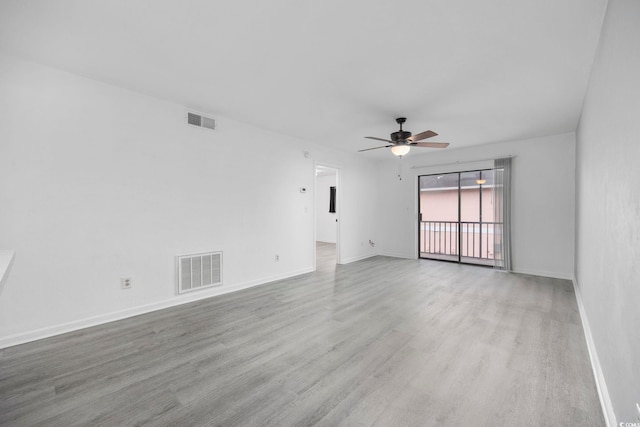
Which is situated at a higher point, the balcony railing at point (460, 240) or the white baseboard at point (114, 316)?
the balcony railing at point (460, 240)

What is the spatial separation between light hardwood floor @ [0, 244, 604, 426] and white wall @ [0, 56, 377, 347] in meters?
0.44

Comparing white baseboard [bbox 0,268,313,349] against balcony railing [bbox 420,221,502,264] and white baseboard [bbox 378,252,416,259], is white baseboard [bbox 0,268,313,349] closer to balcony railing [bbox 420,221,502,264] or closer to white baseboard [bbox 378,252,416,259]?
white baseboard [bbox 378,252,416,259]

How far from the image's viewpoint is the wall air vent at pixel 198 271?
143 inches

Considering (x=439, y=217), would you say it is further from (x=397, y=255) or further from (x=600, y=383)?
(x=600, y=383)

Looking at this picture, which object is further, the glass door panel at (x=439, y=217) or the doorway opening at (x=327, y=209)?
the doorway opening at (x=327, y=209)

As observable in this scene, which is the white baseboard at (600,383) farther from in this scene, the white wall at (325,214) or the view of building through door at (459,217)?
the white wall at (325,214)

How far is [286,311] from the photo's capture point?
3.38 m

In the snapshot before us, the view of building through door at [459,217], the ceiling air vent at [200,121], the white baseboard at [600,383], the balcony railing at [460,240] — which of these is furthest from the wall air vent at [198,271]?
the balcony railing at [460,240]

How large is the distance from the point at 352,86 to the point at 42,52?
117 inches

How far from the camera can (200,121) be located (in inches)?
150

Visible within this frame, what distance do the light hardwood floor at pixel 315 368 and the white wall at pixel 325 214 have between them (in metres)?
6.31

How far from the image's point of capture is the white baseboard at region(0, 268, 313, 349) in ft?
8.39

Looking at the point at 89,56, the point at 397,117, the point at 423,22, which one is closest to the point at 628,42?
the point at 423,22

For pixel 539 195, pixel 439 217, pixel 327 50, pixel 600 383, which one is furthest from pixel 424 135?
pixel 439 217
